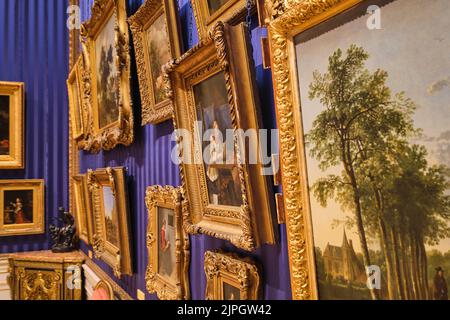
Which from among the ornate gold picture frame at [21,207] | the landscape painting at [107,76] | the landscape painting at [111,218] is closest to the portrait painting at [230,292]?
the landscape painting at [111,218]

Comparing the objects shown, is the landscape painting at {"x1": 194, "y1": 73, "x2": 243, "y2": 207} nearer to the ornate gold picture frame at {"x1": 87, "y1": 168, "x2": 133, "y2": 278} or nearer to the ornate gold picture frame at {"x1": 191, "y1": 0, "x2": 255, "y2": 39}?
the ornate gold picture frame at {"x1": 191, "y1": 0, "x2": 255, "y2": 39}

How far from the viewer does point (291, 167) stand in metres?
1.10

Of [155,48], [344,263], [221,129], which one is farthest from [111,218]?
[344,263]

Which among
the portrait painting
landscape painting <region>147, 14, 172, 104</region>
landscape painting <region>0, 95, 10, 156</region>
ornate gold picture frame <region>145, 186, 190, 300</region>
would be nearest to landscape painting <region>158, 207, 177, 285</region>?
ornate gold picture frame <region>145, 186, 190, 300</region>

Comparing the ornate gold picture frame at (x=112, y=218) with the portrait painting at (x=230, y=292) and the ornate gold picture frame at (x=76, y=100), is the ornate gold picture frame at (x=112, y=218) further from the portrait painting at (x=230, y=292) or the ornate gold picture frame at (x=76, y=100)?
the portrait painting at (x=230, y=292)

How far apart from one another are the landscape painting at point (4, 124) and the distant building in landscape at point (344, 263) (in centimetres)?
499

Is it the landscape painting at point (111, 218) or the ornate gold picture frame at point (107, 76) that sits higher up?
the ornate gold picture frame at point (107, 76)

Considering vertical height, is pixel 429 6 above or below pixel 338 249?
above

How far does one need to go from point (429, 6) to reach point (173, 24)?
1.32 m

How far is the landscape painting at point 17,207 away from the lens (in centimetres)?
486

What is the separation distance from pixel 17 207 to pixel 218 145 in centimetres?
438

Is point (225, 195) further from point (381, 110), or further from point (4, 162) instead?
point (4, 162)
